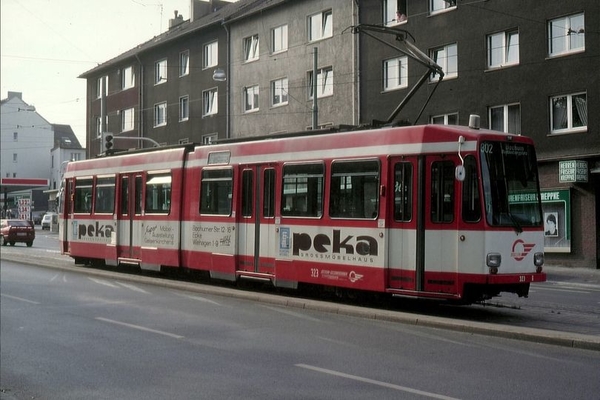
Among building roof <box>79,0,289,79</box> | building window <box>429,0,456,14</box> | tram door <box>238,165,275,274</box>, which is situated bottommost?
tram door <box>238,165,275,274</box>

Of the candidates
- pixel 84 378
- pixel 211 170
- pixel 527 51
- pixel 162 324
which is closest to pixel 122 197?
pixel 211 170

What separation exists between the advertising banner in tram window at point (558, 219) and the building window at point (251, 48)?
19.7 metres

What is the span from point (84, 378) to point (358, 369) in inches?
111

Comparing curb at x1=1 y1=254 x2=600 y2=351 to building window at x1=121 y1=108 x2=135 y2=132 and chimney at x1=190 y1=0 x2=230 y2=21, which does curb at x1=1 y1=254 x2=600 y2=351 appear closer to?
chimney at x1=190 y1=0 x2=230 y2=21

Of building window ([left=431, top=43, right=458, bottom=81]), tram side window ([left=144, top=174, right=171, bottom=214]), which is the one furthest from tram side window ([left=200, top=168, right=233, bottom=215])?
building window ([left=431, top=43, right=458, bottom=81])

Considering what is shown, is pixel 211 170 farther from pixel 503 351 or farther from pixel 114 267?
pixel 503 351

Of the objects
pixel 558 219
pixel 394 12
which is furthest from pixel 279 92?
pixel 558 219

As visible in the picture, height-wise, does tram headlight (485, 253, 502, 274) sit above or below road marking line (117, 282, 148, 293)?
above

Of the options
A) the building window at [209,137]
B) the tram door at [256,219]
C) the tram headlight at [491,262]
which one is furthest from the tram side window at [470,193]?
the building window at [209,137]

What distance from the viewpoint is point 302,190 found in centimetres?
1511

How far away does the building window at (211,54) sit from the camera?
45.9 m

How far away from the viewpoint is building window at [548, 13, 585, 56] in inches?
1063

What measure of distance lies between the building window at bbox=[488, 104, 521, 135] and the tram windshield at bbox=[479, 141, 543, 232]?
16636mm

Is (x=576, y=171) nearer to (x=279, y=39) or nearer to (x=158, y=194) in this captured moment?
(x=158, y=194)
